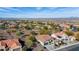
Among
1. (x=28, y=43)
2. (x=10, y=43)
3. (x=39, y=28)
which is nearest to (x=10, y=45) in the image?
(x=10, y=43)

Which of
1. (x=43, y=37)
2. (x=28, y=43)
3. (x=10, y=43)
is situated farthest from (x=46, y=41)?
(x=10, y=43)

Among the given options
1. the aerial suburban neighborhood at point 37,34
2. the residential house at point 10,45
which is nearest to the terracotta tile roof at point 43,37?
the aerial suburban neighborhood at point 37,34

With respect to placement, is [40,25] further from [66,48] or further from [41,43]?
[66,48]

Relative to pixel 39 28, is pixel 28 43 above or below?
below

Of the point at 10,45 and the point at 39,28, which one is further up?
the point at 39,28

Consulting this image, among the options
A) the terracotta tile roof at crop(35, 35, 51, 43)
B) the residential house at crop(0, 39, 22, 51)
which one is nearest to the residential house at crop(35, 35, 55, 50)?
the terracotta tile roof at crop(35, 35, 51, 43)

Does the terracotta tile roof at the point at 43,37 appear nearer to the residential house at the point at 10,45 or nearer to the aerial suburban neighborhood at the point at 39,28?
the aerial suburban neighborhood at the point at 39,28

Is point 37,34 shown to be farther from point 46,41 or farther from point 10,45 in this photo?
point 10,45

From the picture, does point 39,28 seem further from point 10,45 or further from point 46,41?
point 10,45
